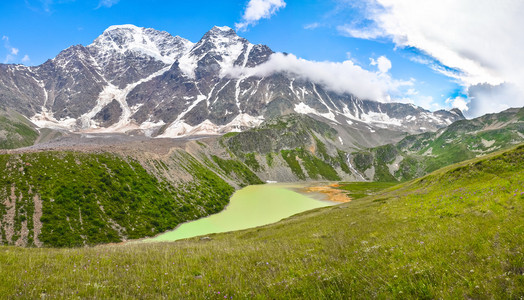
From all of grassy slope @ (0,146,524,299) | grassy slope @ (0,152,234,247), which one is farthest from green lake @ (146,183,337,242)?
grassy slope @ (0,146,524,299)

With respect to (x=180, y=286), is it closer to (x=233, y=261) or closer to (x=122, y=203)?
(x=233, y=261)

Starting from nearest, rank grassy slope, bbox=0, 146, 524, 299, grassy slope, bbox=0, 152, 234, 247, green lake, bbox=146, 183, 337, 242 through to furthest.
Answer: grassy slope, bbox=0, 146, 524, 299 < grassy slope, bbox=0, 152, 234, 247 < green lake, bbox=146, 183, 337, 242

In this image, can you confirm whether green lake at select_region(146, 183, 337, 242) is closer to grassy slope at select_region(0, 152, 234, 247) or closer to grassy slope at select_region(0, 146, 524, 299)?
grassy slope at select_region(0, 152, 234, 247)

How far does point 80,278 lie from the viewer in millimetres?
11148

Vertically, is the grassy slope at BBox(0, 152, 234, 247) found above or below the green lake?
above

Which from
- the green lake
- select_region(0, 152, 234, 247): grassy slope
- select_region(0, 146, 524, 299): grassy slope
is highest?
select_region(0, 152, 234, 247): grassy slope

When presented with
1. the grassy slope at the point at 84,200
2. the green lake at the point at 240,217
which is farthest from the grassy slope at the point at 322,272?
the green lake at the point at 240,217

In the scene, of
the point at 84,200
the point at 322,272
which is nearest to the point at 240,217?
the point at 84,200

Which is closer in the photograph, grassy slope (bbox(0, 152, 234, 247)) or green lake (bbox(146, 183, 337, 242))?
grassy slope (bbox(0, 152, 234, 247))

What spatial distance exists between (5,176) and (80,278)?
54195 mm

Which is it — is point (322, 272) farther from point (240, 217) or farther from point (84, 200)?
point (240, 217)

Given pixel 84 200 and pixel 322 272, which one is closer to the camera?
pixel 322 272

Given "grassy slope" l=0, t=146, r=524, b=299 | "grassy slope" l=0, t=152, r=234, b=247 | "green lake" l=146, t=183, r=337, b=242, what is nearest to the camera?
"grassy slope" l=0, t=146, r=524, b=299

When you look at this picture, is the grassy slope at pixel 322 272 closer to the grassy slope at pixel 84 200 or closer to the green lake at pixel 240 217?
the grassy slope at pixel 84 200
